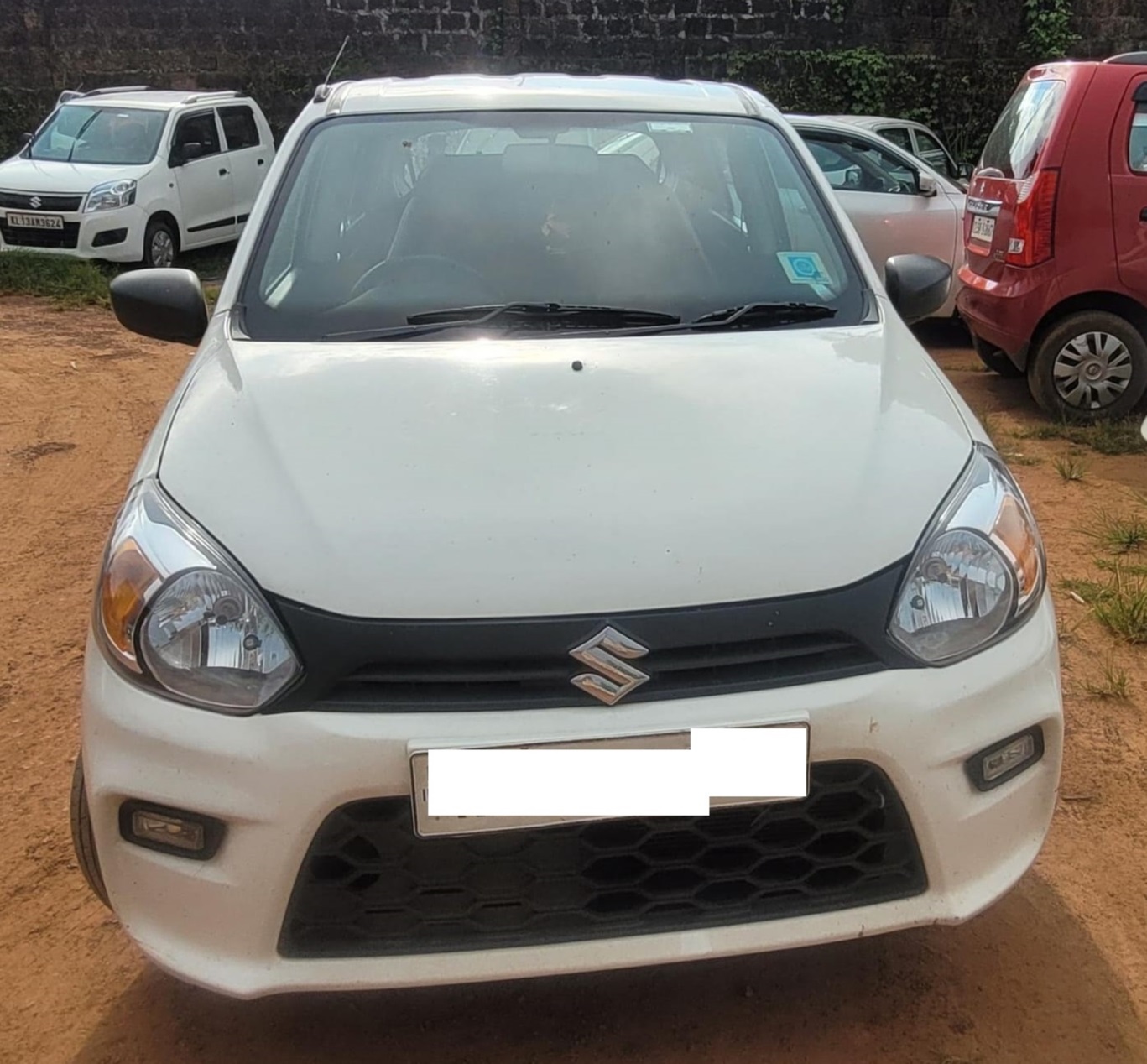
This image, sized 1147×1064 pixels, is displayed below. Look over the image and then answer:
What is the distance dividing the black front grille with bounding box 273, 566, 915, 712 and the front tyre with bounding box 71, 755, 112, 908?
53 cm

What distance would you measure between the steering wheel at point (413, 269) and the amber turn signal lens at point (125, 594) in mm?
1076

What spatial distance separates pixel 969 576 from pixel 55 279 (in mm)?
9776

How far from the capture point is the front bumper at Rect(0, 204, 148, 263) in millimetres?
10445

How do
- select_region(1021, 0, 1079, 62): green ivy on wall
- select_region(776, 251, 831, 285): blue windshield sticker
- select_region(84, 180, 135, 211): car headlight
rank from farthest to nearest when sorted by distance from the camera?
select_region(1021, 0, 1079, 62): green ivy on wall < select_region(84, 180, 135, 211): car headlight < select_region(776, 251, 831, 285): blue windshield sticker

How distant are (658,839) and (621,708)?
27 cm

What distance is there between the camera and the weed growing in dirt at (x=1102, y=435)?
19.2ft

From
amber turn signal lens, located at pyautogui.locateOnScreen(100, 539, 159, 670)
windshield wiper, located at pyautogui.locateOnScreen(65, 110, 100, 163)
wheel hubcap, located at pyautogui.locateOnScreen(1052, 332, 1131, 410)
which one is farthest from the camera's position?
windshield wiper, located at pyautogui.locateOnScreen(65, 110, 100, 163)

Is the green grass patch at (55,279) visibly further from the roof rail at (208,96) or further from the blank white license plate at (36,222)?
the roof rail at (208,96)

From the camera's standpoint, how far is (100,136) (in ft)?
36.8

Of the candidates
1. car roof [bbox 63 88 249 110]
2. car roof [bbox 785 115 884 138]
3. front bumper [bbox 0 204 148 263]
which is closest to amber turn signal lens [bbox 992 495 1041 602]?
car roof [bbox 785 115 884 138]

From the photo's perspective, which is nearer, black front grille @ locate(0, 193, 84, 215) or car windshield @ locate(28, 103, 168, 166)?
black front grille @ locate(0, 193, 84, 215)

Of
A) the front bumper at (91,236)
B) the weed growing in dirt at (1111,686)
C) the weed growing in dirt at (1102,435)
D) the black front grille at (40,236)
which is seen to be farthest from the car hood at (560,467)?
the black front grille at (40,236)

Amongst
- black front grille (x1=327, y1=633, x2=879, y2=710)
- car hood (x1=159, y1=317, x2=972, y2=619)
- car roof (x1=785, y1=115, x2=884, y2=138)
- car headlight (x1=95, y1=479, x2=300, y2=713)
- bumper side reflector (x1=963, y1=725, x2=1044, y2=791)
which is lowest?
bumper side reflector (x1=963, y1=725, x2=1044, y2=791)

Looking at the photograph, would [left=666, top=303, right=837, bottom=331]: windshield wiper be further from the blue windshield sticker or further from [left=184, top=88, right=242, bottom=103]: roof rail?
[left=184, top=88, right=242, bottom=103]: roof rail
